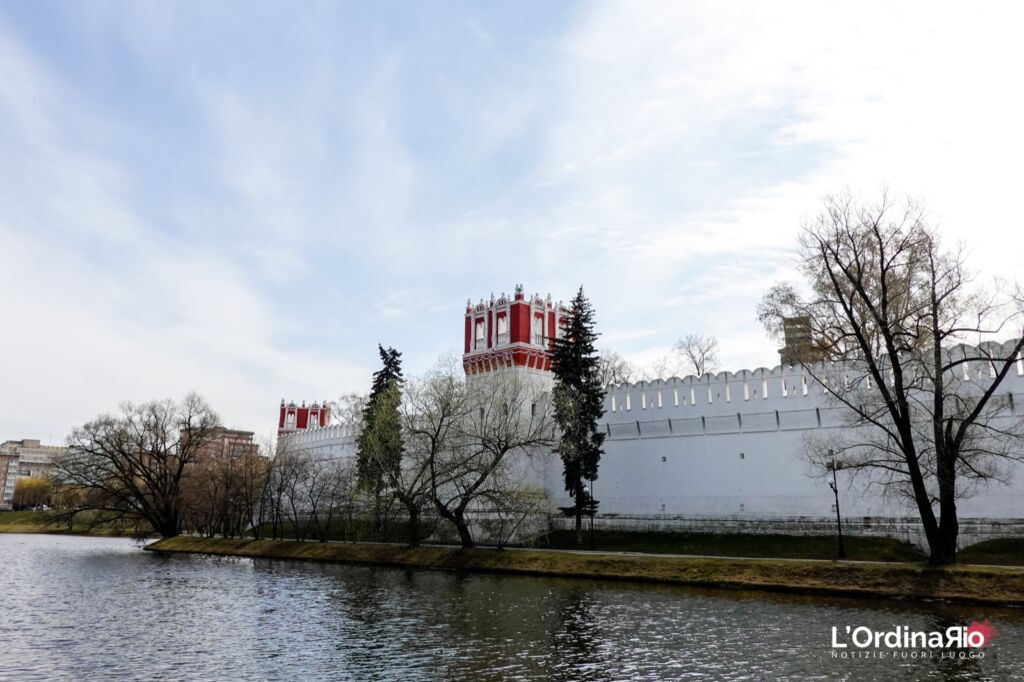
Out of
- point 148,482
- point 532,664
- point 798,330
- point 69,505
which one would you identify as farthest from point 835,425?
point 69,505

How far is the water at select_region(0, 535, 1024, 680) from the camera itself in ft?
33.3

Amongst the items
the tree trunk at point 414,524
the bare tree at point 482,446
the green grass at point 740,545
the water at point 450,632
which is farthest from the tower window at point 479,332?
the water at point 450,632

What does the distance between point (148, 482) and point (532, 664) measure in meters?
39.4

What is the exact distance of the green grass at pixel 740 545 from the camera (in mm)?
22609

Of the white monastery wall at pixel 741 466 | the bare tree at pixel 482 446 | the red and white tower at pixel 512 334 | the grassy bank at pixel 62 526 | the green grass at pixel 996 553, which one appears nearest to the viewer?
the green grass at pixel 996 553

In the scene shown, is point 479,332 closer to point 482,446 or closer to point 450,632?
point 482,446

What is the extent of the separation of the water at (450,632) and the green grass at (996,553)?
569 centimetres

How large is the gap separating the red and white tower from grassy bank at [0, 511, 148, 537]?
28845 millimetres

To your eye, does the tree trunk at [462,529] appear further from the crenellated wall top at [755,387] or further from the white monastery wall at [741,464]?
the crenellated wall top at [755,387]

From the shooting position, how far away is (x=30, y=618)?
15.0 meters

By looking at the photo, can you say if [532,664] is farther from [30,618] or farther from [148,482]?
[148,482]

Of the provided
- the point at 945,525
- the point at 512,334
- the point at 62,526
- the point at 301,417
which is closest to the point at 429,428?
the point at 512,334

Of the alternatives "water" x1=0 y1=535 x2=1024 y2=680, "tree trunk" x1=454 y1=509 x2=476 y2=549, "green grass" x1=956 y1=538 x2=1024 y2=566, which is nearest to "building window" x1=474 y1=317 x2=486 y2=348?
"tree trunk" x1=454 y1=509 x2=476 y2=549

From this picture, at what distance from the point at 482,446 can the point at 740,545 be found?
34.6 feet
